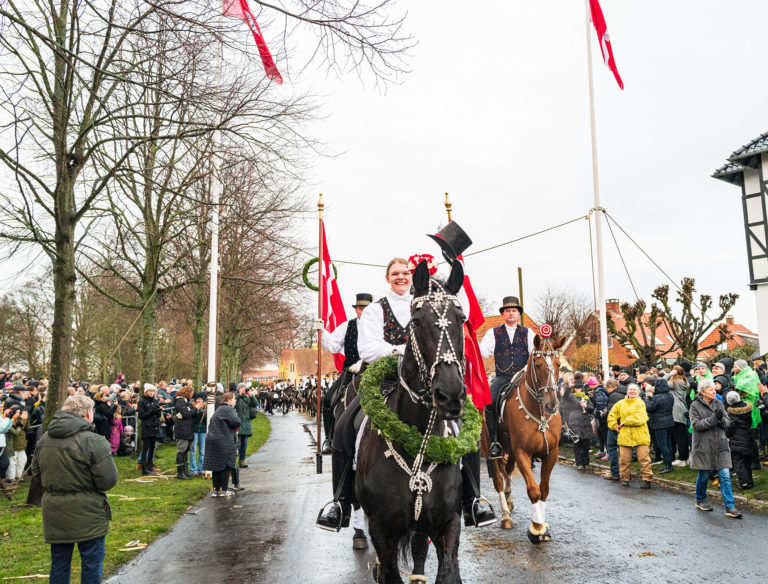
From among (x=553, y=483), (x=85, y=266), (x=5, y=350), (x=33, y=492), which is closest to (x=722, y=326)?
(x=553, y=483)

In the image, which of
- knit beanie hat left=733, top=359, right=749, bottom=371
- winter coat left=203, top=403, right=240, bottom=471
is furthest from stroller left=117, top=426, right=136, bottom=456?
knit beanie hat left=733, top=359, right=749, bottom=371

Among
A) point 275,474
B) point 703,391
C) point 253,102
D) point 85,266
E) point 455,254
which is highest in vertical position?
point 85,266

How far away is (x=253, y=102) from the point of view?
28.7 feet

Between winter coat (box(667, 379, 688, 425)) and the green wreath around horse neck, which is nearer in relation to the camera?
the green wreath around horse neck

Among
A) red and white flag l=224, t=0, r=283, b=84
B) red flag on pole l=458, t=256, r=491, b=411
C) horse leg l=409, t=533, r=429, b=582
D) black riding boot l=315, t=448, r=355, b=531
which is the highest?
red and white flag l=224, t=0, r=283, b=84

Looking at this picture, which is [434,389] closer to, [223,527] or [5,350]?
[223,527]

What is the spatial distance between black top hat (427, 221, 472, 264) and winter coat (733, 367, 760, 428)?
9.44 m

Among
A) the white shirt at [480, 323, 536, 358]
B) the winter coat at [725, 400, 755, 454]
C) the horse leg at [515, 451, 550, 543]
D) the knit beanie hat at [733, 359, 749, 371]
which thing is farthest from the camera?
the knit beanie hat at [733, 359, 749, 371]

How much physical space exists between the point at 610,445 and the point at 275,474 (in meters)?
8.09

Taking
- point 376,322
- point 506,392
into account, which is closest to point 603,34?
point 506,392

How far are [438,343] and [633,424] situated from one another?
1068cm

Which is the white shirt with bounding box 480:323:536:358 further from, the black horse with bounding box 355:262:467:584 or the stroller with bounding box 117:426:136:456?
the stroller with bounding box 117:426:136:456

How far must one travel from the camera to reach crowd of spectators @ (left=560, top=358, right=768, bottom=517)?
954 centimetres

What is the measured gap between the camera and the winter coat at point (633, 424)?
12.8 m
